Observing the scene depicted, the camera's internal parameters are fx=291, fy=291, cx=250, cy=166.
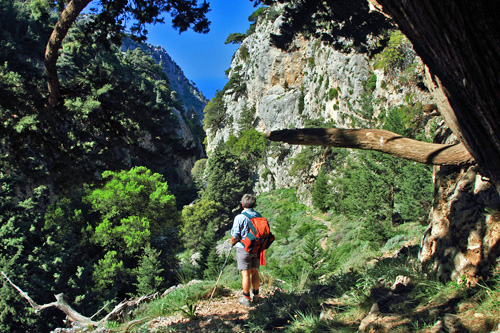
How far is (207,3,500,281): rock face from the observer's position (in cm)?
279

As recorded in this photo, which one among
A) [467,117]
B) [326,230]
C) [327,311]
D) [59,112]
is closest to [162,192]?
[326,230]

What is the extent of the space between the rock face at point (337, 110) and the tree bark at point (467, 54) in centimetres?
52

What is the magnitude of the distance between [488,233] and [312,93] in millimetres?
31241

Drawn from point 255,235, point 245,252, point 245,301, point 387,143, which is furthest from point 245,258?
point 387,143

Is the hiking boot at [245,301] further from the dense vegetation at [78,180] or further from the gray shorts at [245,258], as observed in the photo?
the dense vegetation at [78,180]

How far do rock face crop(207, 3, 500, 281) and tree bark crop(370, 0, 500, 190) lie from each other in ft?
1.69

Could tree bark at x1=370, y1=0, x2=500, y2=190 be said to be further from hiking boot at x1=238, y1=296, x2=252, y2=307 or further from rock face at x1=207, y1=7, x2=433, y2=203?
rock face at x1=207, y1=7, x2=433, y2=203

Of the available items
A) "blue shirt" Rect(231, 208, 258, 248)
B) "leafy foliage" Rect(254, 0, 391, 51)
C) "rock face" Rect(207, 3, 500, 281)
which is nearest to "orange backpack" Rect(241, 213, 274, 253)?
"blue shirt" Rect(231, 208, 258, 248)

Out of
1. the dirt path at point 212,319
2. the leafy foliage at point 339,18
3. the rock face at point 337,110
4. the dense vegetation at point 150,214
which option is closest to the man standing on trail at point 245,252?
the dirt path at point 212,319

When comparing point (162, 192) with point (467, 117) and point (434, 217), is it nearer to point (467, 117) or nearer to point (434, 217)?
point (434, 217)

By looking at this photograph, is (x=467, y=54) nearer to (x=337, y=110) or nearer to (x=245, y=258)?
(x=245, y=258)

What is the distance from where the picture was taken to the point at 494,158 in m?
1.48

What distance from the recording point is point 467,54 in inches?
45.3

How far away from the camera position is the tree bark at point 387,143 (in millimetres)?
2488
